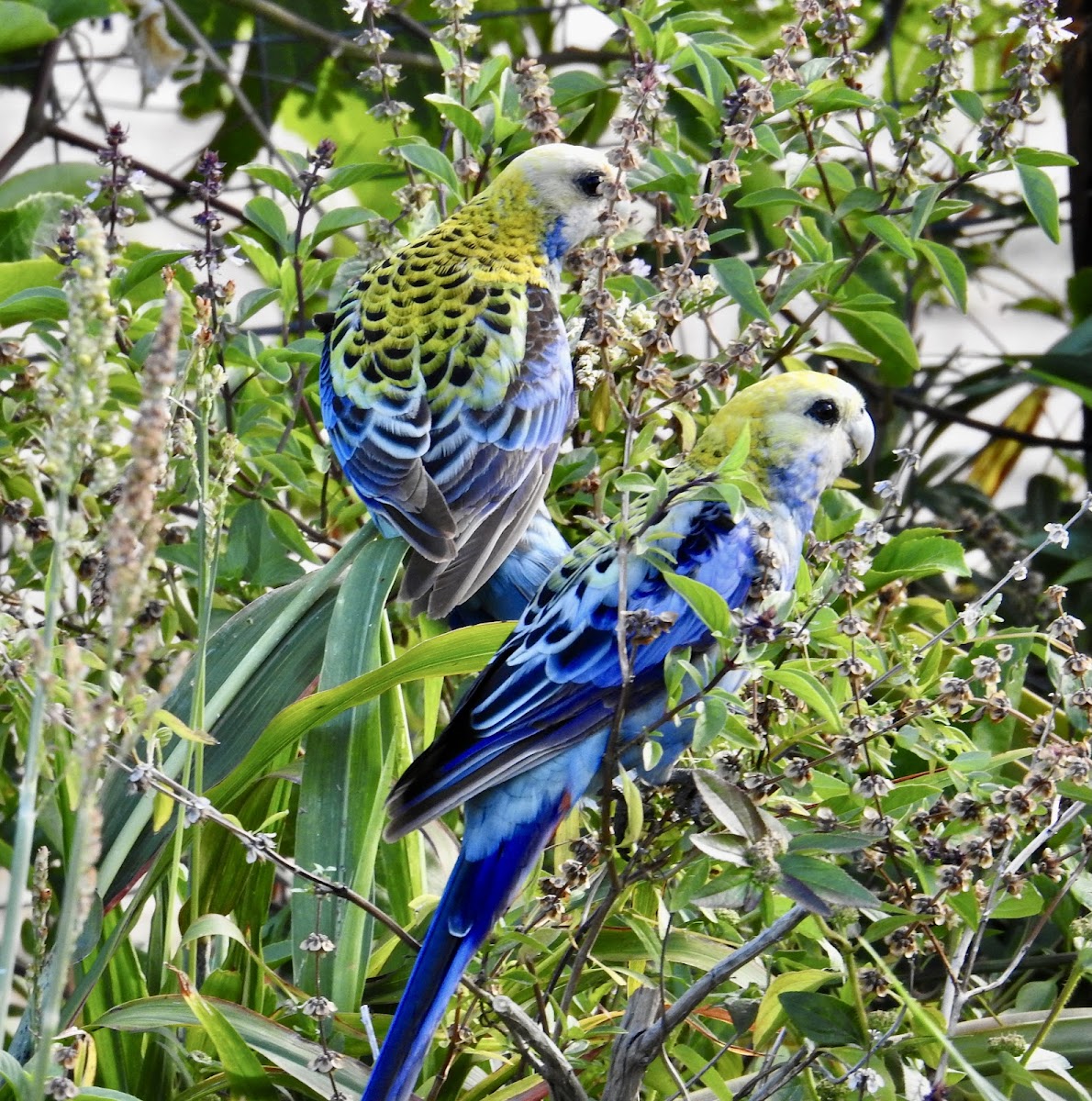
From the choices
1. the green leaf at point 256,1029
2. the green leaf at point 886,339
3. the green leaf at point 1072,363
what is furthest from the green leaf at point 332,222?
the green leaf at point 1072,363

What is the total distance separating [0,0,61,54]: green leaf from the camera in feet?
4.91

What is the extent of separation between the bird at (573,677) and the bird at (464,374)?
138 mm

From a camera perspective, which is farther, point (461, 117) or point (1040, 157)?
point (461, 117)

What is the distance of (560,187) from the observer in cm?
137

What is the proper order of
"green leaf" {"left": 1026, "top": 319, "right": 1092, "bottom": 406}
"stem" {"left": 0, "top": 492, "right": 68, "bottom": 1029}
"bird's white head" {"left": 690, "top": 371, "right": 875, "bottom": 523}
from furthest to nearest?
"green leaf" {"left": 1026, "top": 319, "right": 1092, "bottom": 406}
"bird's white head" {"left": 690, "top": 371, "right": 875, "bottom": 523}
"stem" {"left": 0, "top": 492, "right": 68, "bottom": 1029}

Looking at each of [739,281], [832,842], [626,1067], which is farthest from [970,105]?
[626,1067]

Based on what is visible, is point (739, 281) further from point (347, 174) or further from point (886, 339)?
point (347, 174)

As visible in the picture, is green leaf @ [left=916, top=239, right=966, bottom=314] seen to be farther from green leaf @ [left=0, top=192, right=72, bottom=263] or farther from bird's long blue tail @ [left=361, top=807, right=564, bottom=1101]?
green leaf @ [left=0, top=192, right=72, bottom=263]

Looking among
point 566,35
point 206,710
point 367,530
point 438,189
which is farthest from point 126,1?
point 206,710

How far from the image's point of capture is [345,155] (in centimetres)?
191

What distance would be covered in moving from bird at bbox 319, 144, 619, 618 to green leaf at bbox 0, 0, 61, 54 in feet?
1.44

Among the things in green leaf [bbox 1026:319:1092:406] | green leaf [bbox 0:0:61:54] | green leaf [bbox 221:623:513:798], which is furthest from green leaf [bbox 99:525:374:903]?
green leaf [bbox 1026:319:1092:406]

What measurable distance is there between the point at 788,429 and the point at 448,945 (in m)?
0.48

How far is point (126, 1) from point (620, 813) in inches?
58.3
